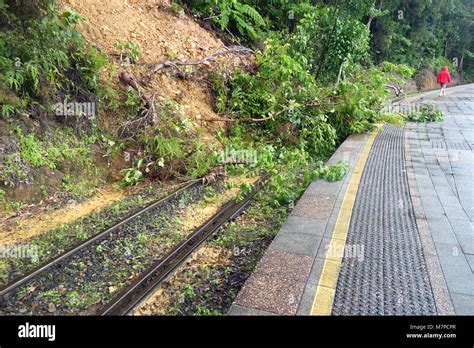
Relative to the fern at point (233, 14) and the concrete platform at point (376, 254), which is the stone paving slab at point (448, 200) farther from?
the fern at point (233, 14)

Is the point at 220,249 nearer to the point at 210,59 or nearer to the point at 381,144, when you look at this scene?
the point at 381,144

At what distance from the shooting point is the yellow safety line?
2957mm

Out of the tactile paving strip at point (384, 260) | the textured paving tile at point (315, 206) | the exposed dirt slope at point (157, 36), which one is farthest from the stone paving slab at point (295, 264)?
the exposed dirt slope at point (157, 36)

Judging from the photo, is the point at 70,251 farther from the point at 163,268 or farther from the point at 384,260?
the point at 384,260

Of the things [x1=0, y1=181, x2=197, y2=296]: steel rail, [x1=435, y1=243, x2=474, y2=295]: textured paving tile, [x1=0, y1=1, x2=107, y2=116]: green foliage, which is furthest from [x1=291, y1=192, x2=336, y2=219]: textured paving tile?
[x1=0, y1=1, x2=107, y2=116]: green foliage

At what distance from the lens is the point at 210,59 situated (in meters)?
9.76

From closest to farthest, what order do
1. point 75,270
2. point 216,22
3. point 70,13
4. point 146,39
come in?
point 75,270 → point 70,13 → point 146,39 → point 216,22

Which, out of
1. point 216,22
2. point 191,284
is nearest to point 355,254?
point 191,284

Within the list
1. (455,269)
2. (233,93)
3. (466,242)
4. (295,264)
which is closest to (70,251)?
(295,264)

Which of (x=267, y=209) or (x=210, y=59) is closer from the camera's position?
(x=267, y=209)

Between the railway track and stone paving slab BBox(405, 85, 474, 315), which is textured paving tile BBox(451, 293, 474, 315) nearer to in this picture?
stone paving slab BBox(405, 85, 474, 315)

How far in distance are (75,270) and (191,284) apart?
4.37 feet

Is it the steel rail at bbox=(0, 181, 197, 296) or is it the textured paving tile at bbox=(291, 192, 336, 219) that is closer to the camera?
the steel rail at bbox=(0, 181, 197, 296)

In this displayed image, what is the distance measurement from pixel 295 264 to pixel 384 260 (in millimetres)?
925
